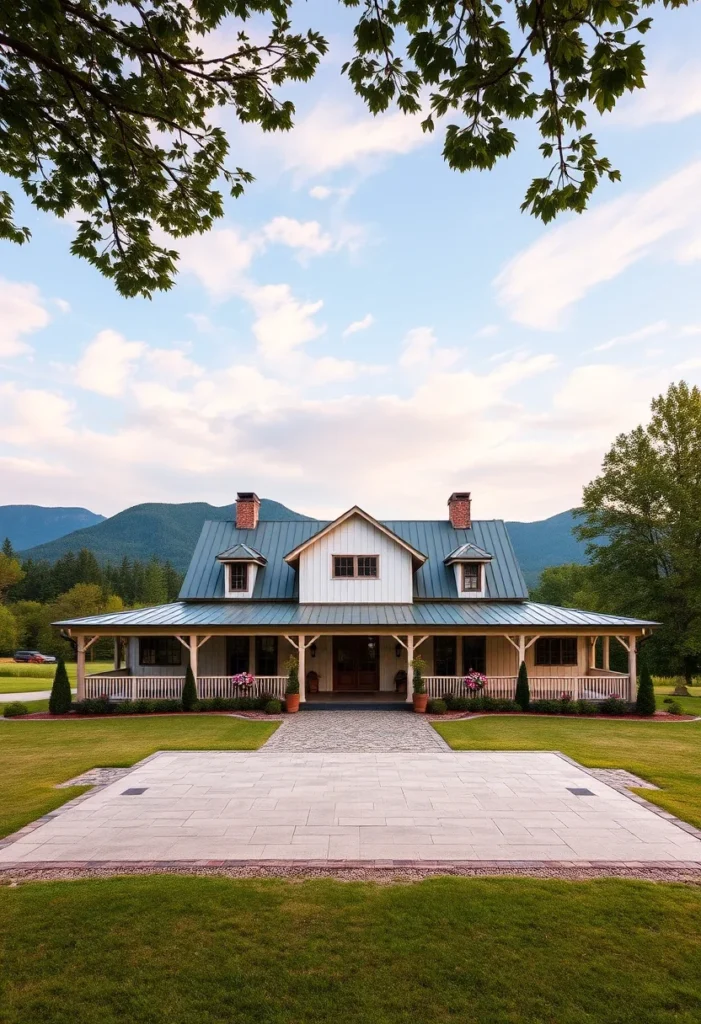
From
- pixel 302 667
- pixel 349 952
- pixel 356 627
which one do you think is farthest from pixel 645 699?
pixel 349 952

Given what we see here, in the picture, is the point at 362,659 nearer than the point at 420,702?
No

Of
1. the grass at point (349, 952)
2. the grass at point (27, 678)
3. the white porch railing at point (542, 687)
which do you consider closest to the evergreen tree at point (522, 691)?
the white porch railing at point (542, 687)

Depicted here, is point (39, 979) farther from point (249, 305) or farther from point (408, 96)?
point (249, 305)

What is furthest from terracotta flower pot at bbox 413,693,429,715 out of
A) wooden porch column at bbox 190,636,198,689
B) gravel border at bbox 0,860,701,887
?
gravel border at bbox 0,860,701,887

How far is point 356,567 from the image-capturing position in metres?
22.0

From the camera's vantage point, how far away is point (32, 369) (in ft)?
43.8

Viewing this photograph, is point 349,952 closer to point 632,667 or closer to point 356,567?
point 356,567

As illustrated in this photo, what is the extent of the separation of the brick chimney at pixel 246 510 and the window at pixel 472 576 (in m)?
9.85

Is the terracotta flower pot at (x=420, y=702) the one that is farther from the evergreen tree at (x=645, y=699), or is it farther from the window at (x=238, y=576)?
the window at (x=238, y=576)

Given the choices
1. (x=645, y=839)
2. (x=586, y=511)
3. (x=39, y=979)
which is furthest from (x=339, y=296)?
(x=586, y=511)

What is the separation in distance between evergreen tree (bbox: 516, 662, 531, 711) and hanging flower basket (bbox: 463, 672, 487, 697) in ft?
3.64

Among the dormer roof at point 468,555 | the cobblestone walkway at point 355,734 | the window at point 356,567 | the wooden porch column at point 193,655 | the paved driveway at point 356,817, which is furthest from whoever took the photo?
the dormer roof at point 468,555

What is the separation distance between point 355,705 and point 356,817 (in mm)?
11258

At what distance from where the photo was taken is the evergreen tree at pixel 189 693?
1875cm
